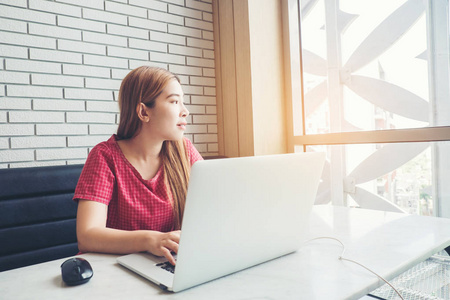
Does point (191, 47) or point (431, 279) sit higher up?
point (191, 47)

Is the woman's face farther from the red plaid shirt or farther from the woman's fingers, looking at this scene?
the woman's fingers

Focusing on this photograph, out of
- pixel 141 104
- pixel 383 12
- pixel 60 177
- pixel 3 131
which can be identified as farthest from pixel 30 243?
pixel 383 12

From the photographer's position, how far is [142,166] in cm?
134

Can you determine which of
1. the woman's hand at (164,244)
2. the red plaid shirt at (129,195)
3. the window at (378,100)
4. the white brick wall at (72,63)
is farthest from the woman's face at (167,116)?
the window at (378,100)

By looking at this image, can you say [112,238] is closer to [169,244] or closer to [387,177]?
[169,244]

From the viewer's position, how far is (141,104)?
1353 millimetres

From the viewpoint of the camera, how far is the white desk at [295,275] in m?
0.66

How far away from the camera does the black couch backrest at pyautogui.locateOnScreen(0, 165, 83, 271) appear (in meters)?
1.56

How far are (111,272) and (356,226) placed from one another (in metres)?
0.77

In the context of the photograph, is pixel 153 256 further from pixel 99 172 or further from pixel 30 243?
pixel 30 243

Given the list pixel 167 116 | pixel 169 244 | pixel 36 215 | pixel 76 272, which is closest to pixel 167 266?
pixel 169 244

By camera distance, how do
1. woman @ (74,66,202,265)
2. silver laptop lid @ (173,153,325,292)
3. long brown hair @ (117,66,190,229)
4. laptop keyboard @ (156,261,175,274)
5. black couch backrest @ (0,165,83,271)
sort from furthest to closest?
black couch backrest @ (0,165,83,271), long brown hair @ (117,66,190,229), woman @ (74,66,202,265), laptop keyboard @ (156,261,175,274), silver laptop lid @ (173,153,325,292)

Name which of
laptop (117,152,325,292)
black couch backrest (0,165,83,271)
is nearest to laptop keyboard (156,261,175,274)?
laptop (117,152,325,292)

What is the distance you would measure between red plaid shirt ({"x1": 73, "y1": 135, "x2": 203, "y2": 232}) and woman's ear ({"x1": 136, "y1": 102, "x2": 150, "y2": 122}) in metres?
0.16
